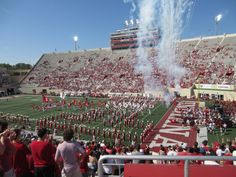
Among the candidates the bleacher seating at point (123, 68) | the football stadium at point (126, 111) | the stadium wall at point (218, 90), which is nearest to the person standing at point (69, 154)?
the football stadium at point (126, 111)

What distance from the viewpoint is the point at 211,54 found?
44969mm

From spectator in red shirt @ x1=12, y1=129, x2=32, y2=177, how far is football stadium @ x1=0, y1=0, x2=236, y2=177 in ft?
0.04

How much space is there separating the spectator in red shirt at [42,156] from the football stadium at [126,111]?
0.04 ft

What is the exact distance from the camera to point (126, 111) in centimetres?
2491

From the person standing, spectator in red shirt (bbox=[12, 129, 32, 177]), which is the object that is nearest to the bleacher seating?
the person standing

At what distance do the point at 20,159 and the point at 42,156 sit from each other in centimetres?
32

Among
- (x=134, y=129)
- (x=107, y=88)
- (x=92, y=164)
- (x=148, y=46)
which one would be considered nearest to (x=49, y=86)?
(x=107, y=88)

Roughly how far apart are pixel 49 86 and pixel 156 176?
161 feet

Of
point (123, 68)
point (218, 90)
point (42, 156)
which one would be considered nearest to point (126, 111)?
point (218, 90)

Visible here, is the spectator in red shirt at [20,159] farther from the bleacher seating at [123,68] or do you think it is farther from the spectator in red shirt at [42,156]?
the bleacher seating at [123,68]

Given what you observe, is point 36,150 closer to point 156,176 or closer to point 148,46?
point 156,176

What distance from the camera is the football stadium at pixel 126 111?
→ 395 centimetres

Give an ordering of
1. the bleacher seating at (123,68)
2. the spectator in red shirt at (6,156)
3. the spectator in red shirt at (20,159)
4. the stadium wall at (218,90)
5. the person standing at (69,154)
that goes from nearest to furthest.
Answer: the spectator in red shirt at (6,156) → the person standing at (69,154) → the spectator in red shirt at (20,159) → the stadium wall at (218,90) → the bleacher seating at (123,68)

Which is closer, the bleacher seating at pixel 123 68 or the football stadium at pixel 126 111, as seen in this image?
the football stadium at pixel 126 111
